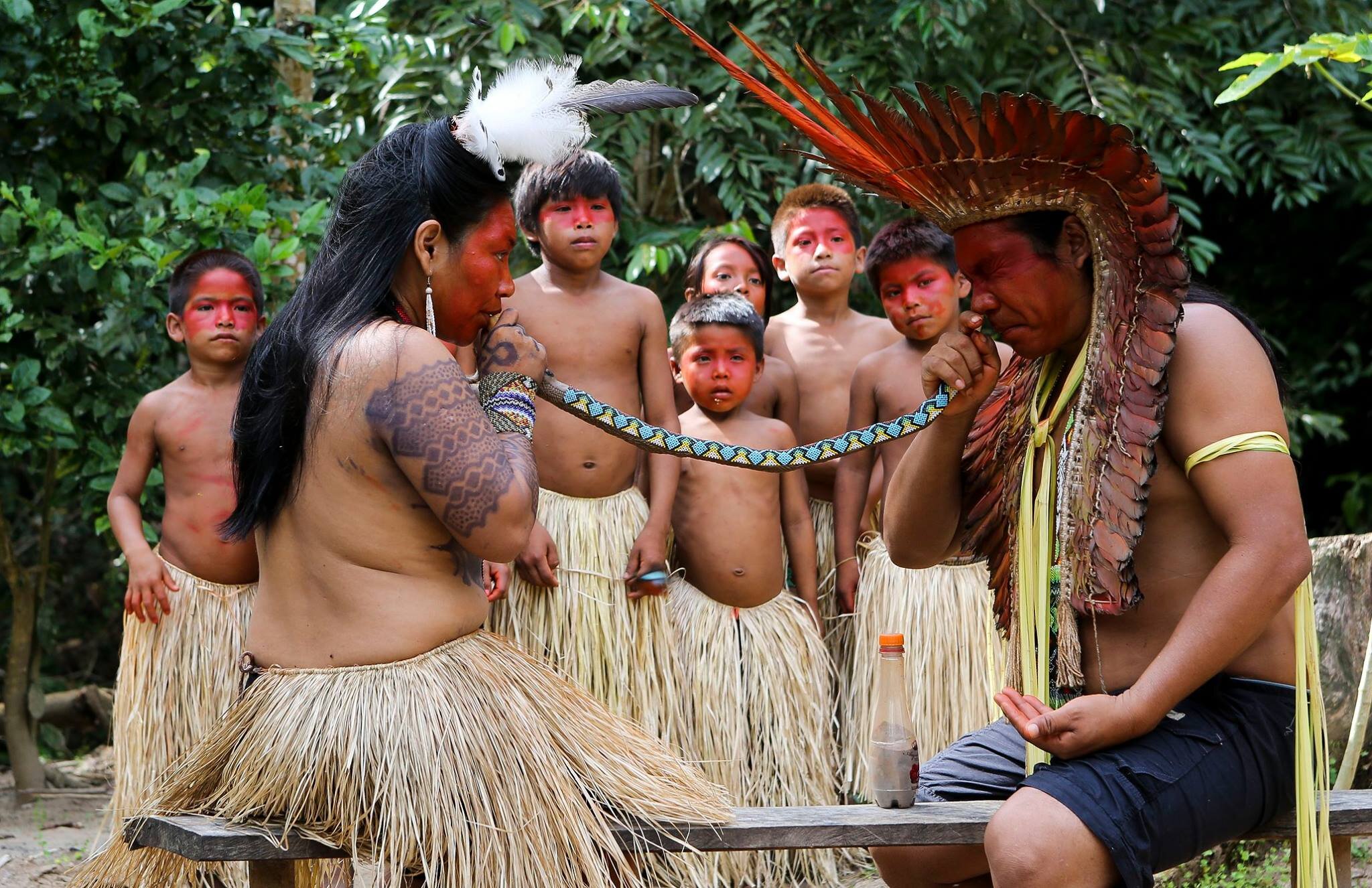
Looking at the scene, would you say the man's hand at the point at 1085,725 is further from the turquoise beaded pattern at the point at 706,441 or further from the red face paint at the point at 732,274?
the red face paint at the point at 732,274

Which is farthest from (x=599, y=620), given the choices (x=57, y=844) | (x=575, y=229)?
(x=57, y=844)

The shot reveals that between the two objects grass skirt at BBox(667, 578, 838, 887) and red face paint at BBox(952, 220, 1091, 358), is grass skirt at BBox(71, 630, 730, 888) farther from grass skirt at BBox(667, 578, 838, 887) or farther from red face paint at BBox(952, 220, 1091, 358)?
grass skirt at BBox(667, 578, 838, 887)

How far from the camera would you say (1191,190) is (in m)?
7.05

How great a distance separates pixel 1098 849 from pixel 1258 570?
0.48 metres

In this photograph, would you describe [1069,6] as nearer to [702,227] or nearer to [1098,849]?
[702,227]

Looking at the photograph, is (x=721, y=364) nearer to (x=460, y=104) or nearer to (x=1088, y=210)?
(x=460, y=104)

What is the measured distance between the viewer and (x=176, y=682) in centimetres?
401

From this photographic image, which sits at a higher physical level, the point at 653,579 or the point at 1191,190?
the point at 1191,190

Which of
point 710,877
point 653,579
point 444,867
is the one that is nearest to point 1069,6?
point 653,579

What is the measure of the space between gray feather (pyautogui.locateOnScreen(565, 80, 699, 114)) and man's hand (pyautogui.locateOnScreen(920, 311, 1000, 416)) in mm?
619

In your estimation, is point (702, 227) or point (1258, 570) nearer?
point (1258, 570)

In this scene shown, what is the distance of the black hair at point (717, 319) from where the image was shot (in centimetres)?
434

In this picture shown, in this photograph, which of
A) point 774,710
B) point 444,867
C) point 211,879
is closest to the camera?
point 444,867

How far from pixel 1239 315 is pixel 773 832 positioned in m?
1.14
